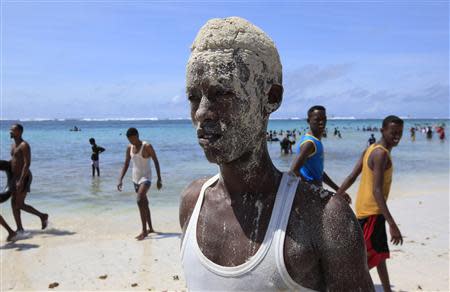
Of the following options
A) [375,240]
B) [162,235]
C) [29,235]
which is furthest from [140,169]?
[375,240]

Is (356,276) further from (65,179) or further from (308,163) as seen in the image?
(65,179)

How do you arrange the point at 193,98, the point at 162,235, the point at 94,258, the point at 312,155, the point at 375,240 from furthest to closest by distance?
the point at 162,235 → the point at 94,258 → the point at 312,155 → the point at 375,240 → the point at 193,98

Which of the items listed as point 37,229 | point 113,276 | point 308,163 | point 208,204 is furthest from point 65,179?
point 208,204

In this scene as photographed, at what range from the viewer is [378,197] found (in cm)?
486

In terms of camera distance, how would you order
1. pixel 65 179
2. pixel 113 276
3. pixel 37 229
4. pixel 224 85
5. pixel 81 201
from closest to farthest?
pixel 224 85
pixel 113 276
pixel 37 229
pixel 81 201
pixel 65 179

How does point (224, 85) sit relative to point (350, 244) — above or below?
above

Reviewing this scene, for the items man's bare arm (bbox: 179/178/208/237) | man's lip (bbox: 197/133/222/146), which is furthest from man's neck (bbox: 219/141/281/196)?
man's bare arm (bbox: 179/178/208/237)

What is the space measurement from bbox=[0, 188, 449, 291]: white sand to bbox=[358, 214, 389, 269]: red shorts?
3.43 feet

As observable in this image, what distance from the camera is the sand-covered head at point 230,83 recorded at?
1859 mm

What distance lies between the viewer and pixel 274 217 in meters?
1.81

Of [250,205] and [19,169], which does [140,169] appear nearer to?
[19,169]

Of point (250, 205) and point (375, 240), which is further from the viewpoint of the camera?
point (375, 240)

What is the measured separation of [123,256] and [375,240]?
432 cm

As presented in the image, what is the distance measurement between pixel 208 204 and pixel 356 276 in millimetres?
737
